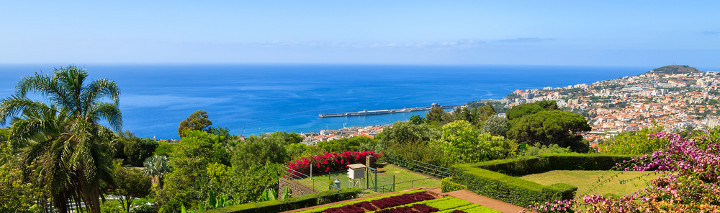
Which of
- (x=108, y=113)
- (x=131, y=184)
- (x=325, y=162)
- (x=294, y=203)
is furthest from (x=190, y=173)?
(x=294, y=203)

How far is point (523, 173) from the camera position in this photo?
1727cm

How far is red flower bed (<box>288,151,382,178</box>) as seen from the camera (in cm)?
1878

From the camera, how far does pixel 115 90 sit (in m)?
11.6

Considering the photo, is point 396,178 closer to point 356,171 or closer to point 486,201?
point 356,171

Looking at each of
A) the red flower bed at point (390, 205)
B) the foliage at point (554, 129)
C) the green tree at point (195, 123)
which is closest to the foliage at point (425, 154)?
the red flower bed at point (390, 205)

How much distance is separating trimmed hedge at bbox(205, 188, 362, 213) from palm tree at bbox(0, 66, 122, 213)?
10.3 feet

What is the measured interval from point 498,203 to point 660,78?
5312 inches

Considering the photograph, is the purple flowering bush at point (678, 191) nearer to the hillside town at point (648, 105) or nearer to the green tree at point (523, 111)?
the hillside town at point (648, 105)

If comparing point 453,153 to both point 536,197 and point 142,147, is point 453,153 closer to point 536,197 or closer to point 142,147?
point 536,197

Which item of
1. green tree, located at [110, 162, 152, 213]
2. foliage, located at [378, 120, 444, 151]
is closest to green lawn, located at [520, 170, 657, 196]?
foliage, located at [378, 120, 444, 151]

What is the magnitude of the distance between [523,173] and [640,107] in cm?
6566

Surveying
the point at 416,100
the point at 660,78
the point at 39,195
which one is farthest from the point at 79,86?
the point at 660,78

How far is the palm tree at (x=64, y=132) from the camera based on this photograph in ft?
32.2

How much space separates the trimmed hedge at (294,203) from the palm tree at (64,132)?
313 centimetres
